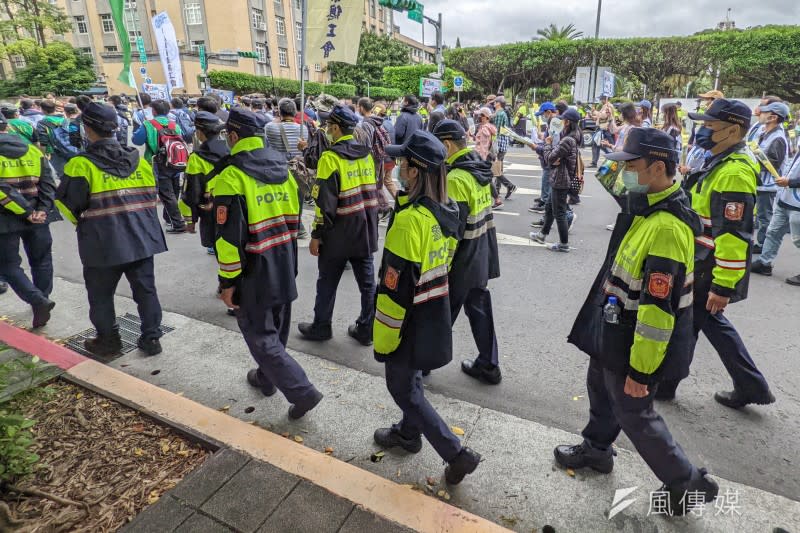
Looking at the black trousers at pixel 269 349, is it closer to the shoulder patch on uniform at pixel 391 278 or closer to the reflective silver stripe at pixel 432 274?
the shoulder patch on uniform at pixel 391 278

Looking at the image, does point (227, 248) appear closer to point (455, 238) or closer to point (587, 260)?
point (455, 238)

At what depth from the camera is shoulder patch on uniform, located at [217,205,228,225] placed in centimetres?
294

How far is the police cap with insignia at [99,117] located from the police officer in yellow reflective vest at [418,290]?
250 cm

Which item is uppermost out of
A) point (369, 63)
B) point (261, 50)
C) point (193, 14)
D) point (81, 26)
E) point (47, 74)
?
point (193, 14)

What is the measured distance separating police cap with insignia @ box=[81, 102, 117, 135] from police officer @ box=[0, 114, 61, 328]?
1.32 meters

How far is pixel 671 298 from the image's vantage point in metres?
2.19

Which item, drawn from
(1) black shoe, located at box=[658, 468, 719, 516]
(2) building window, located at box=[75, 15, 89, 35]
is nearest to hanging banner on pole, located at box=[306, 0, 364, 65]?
(1) black shoe, located at box=[658, 468, 719, 516]

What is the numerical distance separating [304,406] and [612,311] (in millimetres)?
2053

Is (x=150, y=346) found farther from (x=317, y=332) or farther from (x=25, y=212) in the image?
(x=25, y=212)

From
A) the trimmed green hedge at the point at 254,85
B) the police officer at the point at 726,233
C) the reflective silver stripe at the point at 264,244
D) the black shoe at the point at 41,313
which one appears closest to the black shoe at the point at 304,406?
the reflective silver stripe at the point at 264,244

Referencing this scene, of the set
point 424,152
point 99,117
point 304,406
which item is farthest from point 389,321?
point 99,117

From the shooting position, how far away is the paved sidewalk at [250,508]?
236 centimetres

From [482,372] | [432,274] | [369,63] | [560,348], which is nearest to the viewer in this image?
[432,274]

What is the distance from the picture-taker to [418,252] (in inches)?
92.4
